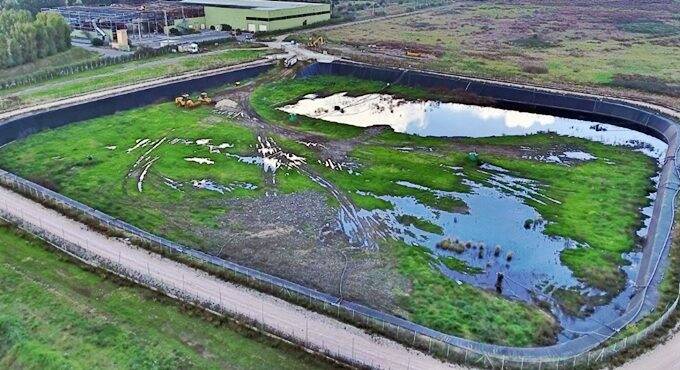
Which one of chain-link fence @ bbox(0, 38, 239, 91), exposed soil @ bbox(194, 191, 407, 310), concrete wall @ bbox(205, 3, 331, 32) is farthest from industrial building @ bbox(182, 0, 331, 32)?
exposed soil @ bbox(194, 191, 407, 310)

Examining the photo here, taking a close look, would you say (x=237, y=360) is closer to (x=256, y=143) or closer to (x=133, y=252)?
(x=133, y=252)

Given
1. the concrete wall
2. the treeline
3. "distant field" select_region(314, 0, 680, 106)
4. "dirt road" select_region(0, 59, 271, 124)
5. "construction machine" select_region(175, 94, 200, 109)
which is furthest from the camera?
the concrete wall

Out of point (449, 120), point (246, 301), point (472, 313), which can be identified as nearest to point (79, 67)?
point (449, 120)

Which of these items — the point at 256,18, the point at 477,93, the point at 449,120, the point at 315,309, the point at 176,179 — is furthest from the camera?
the point at 256,18

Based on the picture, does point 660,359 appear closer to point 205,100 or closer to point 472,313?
point 472,313

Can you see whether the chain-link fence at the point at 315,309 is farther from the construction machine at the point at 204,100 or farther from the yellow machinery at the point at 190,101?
the construction machine at the point at 204,100

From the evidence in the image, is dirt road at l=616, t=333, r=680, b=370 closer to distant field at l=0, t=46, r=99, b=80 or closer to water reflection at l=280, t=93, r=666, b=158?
water reflection at l=280, t=93, r=666, b=158

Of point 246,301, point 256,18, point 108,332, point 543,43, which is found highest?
point 256,18
